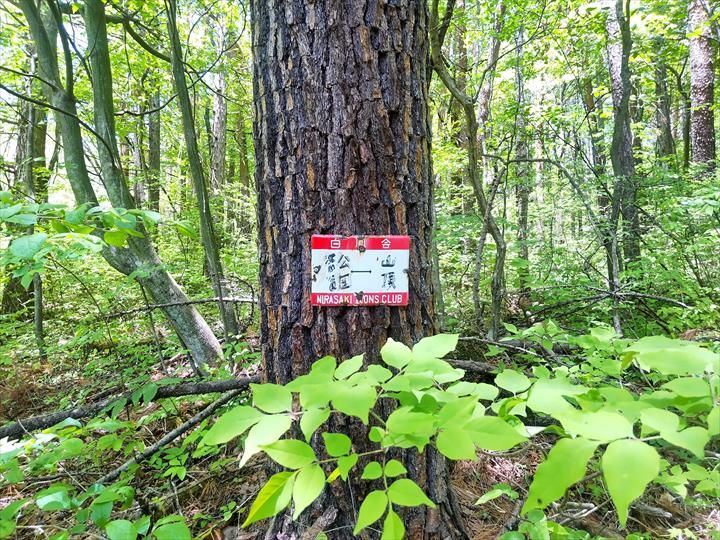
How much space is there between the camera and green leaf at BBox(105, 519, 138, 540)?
0.86m

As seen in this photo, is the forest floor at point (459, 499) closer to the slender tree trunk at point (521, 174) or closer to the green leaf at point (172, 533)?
the green leaf at point (172, 533)

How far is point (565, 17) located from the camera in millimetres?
4348

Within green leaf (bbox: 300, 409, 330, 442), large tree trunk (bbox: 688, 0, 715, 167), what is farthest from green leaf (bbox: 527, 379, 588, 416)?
large tree trunk (bbox: 688, 0, 715, 167)

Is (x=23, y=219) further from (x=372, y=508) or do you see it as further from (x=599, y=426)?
(x=599, y=426)

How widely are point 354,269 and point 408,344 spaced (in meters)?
0.28

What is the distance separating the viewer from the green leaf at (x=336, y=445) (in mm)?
686

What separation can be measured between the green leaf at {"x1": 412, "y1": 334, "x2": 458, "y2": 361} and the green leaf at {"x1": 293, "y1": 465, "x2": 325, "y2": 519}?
0.31 m

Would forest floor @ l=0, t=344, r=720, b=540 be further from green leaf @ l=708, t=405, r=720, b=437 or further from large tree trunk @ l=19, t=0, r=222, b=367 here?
large tree trunk @ l=19, t=0, r=222, b=367

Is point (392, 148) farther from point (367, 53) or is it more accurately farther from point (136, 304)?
point (136, 304)

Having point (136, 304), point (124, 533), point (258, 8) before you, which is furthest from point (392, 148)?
point (136, 304)

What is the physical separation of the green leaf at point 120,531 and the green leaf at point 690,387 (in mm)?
1087

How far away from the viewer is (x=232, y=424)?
681mm

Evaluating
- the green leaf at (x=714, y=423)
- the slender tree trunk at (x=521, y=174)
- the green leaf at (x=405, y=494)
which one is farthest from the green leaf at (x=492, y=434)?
the slender tree trunk at (x=521, y=174)

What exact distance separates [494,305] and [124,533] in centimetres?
234
